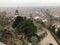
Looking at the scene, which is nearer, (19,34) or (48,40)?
(19,34)

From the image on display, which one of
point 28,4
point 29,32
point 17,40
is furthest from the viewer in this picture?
point 28,4

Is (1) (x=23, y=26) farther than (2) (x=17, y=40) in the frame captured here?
Yes

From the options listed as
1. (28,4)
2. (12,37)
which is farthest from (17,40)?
(28,4)

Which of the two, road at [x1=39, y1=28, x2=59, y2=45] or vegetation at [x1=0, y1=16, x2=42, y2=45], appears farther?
road at [x1=39, y1=28, x2=59, y2=45]

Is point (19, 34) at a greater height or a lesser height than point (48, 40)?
greater

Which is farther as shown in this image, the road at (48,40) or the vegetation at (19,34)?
the road at (48,40)

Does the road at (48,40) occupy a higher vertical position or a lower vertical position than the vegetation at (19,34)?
lower

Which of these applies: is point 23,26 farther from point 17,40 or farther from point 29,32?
point 17,40

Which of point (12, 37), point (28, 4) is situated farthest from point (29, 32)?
point (28, 4)

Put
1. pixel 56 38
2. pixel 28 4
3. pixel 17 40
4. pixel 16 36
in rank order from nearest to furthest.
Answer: pixel 17 40 → pixel 16 36 → pixel 56 38 → pixel 28 4

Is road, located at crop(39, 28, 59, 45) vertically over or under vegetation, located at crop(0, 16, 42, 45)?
under

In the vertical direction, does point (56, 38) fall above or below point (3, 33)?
below
